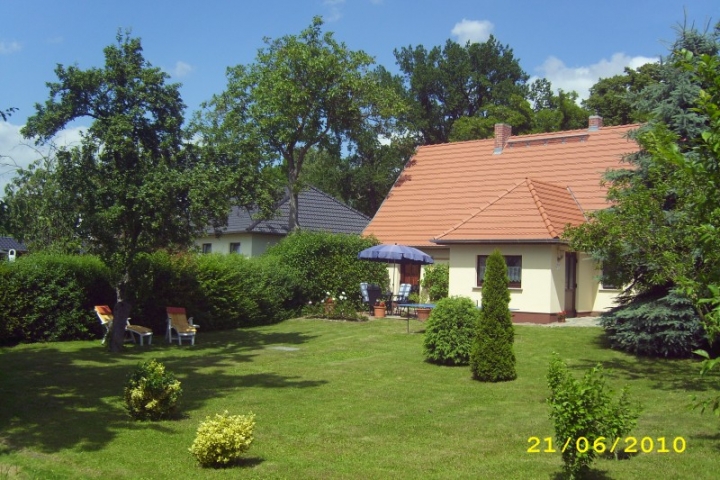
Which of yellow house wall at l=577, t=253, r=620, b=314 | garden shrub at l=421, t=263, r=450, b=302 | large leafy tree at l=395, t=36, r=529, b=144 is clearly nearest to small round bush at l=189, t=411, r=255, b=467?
garden shrub at l=421, t=263, r=450, b=302

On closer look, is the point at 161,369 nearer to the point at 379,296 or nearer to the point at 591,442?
the point at 591,442

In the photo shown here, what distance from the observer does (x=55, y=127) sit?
1534cm

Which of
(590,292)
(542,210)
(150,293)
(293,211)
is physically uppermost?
(293,211)

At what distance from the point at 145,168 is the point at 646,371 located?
38.2 ft

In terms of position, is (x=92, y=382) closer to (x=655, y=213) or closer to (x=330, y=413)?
(x=330, y=413)

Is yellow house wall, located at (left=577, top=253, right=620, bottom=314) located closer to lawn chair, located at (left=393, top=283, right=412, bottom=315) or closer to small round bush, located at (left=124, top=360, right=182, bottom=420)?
lawn chair, located at (left=393, top=283, right=412, bottom=315)

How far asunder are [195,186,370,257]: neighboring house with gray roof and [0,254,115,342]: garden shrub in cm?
1282

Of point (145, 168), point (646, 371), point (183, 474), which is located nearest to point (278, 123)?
point (145, 168)

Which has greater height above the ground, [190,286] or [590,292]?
[590,292]

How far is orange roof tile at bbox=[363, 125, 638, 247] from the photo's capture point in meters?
22.7

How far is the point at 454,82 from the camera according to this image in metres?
49.8

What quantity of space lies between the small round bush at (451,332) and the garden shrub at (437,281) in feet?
32.8

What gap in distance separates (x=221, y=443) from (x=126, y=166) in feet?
33.5

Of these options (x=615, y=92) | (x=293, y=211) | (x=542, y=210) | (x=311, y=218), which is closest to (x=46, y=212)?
(x=542, y=210)
